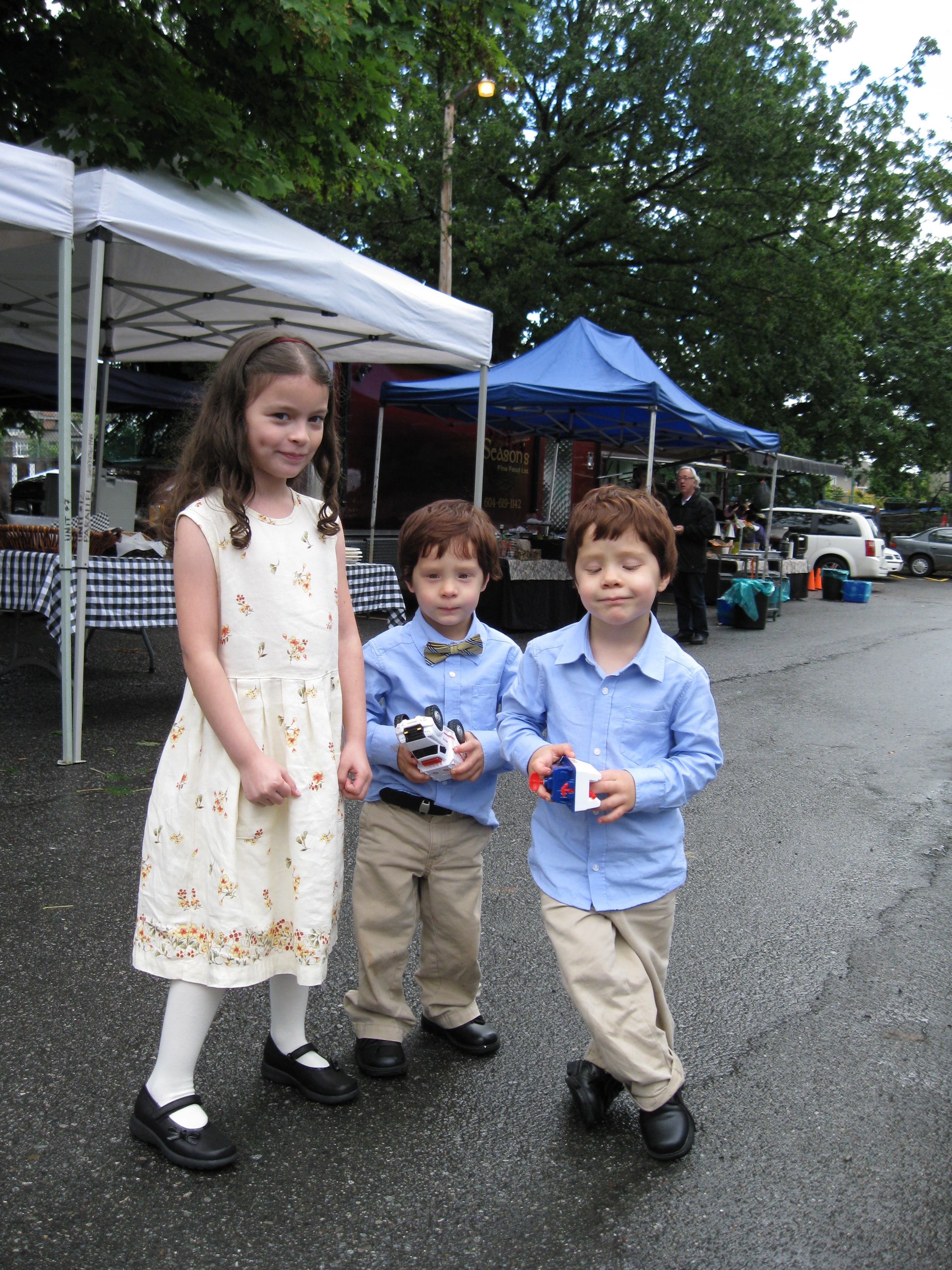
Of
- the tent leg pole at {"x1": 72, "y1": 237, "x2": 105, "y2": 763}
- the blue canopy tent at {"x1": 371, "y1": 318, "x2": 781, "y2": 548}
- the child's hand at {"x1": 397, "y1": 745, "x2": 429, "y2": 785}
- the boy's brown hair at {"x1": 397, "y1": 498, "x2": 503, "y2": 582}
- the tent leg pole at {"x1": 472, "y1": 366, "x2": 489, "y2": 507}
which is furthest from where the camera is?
the blue canopy tent at {"x1": 371, "y1": 318, "x2": 781, "y2": 548}

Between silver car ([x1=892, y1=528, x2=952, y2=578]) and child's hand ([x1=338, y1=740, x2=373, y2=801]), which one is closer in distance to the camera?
child's hand ([x1=338, y1=740, x2=373, y2=801])

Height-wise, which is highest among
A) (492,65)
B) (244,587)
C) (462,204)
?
(462,204)

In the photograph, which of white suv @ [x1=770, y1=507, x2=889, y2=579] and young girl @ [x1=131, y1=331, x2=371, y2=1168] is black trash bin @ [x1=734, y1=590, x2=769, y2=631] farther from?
young girl @ [x1=131, y1=331, x2=371, y2=1168]

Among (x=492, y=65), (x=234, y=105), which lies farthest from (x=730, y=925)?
(x=492, y=65)

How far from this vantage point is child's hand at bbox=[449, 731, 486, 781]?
225 cm

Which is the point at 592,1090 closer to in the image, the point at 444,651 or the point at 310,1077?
the point at 310,1077

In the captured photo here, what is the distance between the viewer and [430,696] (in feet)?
8.00

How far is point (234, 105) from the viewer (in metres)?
7.33

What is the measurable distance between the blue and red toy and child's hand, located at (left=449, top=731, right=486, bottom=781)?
270 mm

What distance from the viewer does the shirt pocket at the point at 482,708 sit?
2.44 m

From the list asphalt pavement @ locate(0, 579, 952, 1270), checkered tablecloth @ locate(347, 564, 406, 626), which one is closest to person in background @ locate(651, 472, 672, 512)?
checkered tablecloth @ locate(347, 564, 406, 626)

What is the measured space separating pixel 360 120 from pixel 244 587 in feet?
23.1

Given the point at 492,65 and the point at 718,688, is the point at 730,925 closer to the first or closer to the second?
the point at 718,688

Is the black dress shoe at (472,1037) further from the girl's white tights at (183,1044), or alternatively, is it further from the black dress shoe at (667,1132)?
the girl's white tights at (183,1044)
